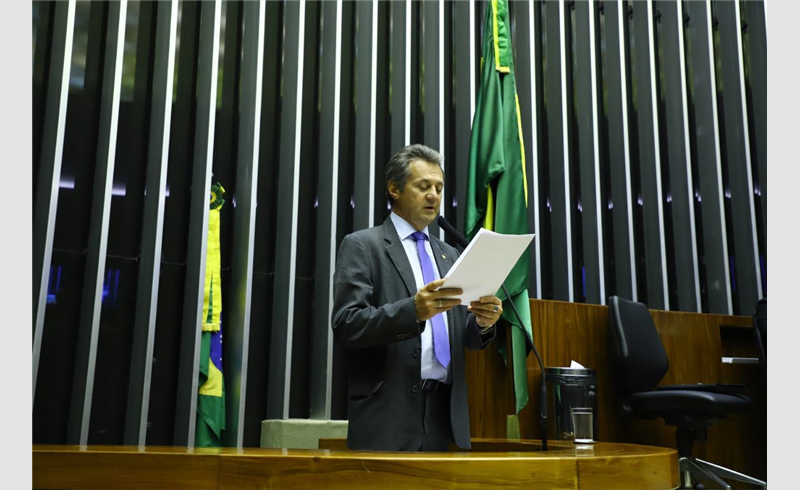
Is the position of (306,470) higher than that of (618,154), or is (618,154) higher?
(618,154)

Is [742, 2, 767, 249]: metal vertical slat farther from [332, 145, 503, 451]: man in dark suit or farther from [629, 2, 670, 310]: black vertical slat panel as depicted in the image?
[332, 145, 503, 451]: man in dark suit

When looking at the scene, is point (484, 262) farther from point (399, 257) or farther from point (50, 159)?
point (50, 159)

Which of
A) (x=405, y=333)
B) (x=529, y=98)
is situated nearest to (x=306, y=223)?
(x=529, y=98)

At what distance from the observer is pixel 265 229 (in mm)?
4223

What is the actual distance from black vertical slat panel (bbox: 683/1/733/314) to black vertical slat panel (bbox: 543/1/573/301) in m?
1.05

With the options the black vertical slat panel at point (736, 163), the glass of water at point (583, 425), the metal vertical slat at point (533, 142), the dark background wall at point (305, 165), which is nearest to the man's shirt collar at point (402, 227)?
the glass of water at point (583, 425)

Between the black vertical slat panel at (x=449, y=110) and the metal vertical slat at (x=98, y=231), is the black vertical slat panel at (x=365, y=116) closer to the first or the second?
the black vertical slat panel at (x=449, y=110)

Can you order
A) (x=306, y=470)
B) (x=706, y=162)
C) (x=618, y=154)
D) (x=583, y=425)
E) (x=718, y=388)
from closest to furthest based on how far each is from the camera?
(x=306, y=470)
(x=583, y=425)
(x=718, y=388)
(x=618, y=154)
(x=706, y=162)

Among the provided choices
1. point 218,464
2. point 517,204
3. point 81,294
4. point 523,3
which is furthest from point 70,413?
point 523,3

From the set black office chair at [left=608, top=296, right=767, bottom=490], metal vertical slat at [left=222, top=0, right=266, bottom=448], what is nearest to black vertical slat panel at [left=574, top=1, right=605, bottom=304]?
black office chair at [left=608, top=296, right=767, bottom=490]

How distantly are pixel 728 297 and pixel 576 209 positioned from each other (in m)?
1.21

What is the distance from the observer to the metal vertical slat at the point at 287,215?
4.06 m

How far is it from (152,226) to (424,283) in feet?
7.22

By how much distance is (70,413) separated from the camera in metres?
3.53
